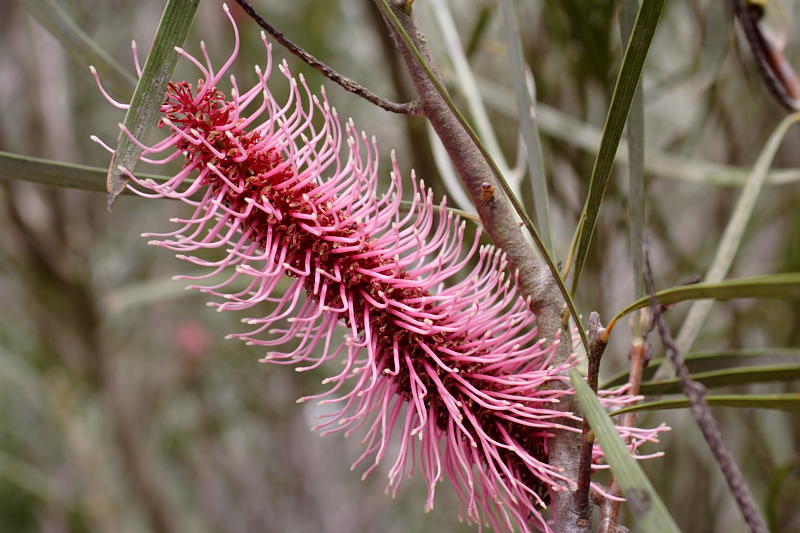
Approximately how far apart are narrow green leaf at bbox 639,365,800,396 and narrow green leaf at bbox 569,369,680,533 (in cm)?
8

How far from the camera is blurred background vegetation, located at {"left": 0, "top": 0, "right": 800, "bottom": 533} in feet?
2.86

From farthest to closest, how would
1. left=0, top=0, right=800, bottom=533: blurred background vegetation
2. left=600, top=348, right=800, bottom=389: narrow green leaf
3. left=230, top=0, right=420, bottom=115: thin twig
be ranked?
left=0, top=0, right=800, bottom=533: blurred background vegetation < left=600, top=348, right=800, bottom=389: narrow green leaf < left=230, top=0, right=420, bottom=115: thin twig

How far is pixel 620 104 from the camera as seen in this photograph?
0.33m

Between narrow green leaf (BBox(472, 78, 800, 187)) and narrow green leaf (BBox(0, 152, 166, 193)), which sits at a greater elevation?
narrow green leaf (BBox(472, 78, 800, 187))

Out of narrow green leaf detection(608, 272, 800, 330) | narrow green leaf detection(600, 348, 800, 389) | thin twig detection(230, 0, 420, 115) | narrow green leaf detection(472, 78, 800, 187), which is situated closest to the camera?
narrow green leaf detection(608, 272, 800, 330)

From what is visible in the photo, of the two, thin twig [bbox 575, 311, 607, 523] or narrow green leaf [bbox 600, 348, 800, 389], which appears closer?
thin twig [bbox 575, 311, 607, 523]

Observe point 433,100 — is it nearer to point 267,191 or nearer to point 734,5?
point 267,191

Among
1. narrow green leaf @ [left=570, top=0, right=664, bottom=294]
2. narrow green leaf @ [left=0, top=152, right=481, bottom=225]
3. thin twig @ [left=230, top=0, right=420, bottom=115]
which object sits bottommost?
narrow green leaf @ [left=0, top=152, right=481, bottom=225]

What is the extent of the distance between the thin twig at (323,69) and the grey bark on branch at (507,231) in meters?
0.01

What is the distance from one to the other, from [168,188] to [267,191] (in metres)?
0.05

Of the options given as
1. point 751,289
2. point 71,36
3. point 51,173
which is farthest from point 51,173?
point 751,289

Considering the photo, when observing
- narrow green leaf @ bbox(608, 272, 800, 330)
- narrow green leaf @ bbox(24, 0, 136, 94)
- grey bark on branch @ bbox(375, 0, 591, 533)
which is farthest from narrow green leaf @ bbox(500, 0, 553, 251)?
narrow green leaf @ bbox(24, 0, 136, 94)

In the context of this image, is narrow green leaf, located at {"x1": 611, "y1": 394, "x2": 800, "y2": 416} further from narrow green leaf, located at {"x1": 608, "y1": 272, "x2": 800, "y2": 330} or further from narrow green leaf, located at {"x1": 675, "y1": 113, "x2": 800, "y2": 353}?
narrow green leaf, located at {"x1": 675, "y1": 113, "x2": 800, "y2": 353}

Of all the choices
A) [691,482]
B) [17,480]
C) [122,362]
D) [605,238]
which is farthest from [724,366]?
[122,362]
